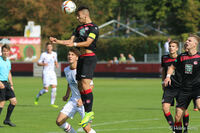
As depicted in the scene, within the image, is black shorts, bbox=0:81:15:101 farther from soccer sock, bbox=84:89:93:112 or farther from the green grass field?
soccer sock, bbox=84:89:93:112

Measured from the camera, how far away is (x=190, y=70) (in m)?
10.3

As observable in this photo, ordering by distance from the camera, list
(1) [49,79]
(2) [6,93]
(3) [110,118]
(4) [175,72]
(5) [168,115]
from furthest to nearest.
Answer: (1) [49,79]
(3) [110,118]
(2) [6,93]
(4) [175,72]
(5) [168,115]

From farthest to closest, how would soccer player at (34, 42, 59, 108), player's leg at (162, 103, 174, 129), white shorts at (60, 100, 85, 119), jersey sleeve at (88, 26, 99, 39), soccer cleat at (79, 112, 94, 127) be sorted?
soccer player at (34, 42, 59, 108), player's leg at (162, 103, 174, 129), white shorts at (60, 100, 85, 119), jersey sleeve at (88, 26, 99, 39), soccer cleat at (79, 112, 94, 127)

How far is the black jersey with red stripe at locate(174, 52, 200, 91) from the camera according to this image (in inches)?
404

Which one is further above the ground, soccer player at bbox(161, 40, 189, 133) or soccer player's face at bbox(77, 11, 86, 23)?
soccer player's face at bbox(77, 11, 86, 23)

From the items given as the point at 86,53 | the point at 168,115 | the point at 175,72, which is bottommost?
the point at 168,115

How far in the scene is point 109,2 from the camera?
7244 centimetres

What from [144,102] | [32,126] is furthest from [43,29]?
[32,126]

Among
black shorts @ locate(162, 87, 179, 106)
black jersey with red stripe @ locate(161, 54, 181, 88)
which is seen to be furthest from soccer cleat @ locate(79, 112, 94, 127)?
black jersey with red stripe @ locate(161, 54, 181, 88)

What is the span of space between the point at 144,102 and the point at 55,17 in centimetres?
4684

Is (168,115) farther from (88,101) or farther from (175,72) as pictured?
(88,101)

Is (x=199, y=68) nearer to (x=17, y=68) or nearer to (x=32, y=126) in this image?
(x=32, y=126)

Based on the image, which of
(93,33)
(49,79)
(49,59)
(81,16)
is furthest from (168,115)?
(49,59)

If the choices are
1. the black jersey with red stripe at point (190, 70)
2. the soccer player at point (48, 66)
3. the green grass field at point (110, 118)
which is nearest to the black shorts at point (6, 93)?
the green grass field at point (110, 118)
